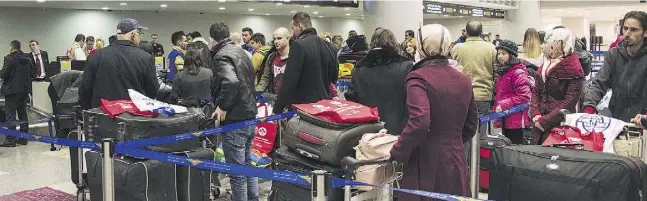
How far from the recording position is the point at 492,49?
6.30m

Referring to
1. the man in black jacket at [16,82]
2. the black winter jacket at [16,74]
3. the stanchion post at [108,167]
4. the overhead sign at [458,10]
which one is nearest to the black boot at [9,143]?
the man in black jacket at [16,82]

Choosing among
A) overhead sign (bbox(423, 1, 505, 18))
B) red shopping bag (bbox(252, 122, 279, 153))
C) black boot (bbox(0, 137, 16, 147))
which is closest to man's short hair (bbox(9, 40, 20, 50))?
black boot (bbox(0, 137, 16, 147))

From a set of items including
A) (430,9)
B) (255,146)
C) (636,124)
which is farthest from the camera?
(430,9)

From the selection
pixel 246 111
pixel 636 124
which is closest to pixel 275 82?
pixel 246 111

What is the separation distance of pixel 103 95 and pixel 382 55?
218 cm

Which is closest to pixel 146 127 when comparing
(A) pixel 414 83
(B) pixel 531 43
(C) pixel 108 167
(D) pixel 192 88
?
(C) pixel 108 167

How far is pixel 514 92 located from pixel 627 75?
166cm

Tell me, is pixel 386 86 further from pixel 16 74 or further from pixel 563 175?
pixel 16 74

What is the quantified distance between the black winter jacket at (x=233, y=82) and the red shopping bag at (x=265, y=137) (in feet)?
3.51

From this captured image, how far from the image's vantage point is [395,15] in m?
12.0

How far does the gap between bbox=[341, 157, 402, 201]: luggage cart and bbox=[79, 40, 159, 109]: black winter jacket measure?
2.46m

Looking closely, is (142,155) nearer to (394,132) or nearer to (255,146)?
(394,132)

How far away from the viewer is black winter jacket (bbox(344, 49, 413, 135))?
14.1 ft

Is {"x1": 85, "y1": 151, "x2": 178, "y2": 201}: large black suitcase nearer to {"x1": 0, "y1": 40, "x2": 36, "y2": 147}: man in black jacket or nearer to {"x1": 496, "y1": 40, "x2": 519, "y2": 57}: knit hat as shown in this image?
{"x1": 496, "y1": 40, "x2": 519, "y2": 57}: knit hat
